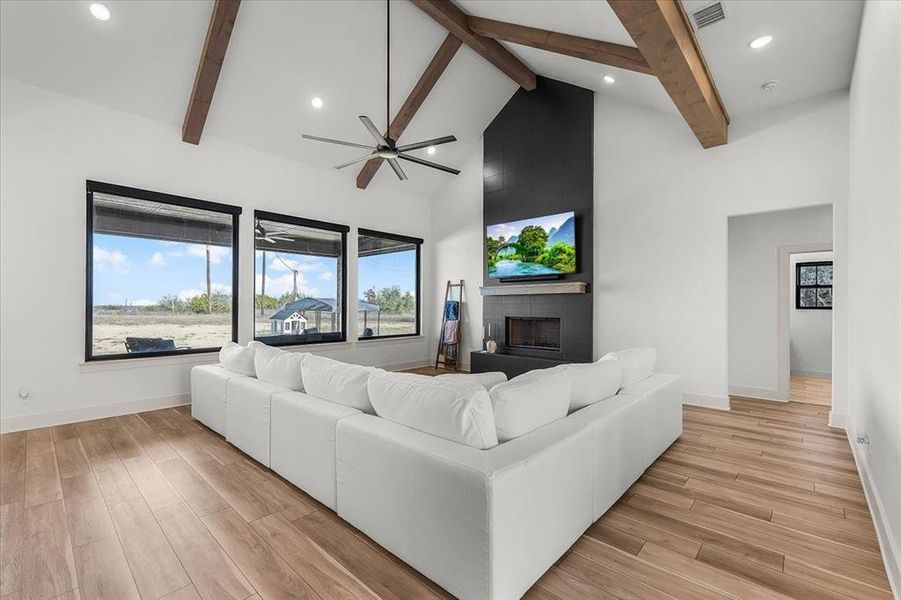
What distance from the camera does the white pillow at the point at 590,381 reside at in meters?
2.37

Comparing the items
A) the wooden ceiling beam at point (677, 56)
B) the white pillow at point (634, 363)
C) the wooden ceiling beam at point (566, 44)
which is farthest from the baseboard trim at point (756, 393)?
the wooden ceiling beam at point (566, 44)

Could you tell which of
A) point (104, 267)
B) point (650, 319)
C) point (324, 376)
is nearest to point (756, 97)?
point (650, 319)

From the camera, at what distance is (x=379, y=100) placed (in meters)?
5.53

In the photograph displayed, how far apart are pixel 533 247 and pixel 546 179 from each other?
1.01 meters

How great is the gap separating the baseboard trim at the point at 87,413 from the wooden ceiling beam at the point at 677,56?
215 inches

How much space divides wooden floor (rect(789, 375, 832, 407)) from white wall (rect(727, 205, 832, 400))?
38cm

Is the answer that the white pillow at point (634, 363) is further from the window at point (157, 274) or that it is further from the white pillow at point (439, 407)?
the window at point (157, 274)

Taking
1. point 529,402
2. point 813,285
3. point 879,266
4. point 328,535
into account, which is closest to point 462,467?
point 529,402

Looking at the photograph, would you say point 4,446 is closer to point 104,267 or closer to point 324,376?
point 104,267

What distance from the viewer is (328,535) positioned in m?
2.07

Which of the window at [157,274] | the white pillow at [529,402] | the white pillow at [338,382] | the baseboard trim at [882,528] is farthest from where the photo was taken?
the window at [157,274]

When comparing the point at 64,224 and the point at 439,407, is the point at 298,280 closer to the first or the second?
the point at 64,224

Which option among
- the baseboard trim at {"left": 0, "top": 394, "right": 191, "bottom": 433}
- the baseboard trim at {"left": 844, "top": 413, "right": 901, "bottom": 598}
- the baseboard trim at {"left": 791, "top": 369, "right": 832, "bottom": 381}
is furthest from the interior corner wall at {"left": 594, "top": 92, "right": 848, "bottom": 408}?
the baseboard trim at {"left": 0, "top": 394, "right": 191, "bottom": 433}

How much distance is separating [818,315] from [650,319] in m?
3.34
